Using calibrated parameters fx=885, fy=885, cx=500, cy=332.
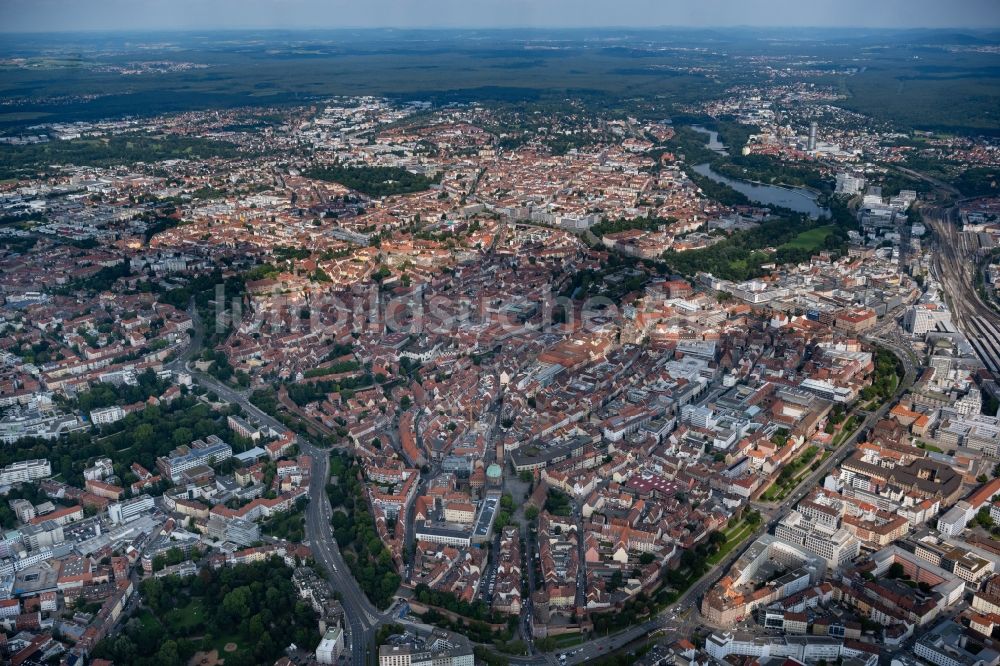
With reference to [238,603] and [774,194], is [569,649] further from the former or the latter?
[774,194]

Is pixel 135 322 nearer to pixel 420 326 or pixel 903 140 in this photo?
pixel 420 326

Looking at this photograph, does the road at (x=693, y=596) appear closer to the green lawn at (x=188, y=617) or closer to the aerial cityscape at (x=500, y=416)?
the aerial cityscape at (x=500, y=416)

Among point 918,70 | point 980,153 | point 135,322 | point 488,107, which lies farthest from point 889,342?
point 918,70

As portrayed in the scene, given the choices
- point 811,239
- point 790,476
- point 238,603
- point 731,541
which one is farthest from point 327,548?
point 811,239

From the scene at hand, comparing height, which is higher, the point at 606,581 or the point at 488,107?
the point at 488,107

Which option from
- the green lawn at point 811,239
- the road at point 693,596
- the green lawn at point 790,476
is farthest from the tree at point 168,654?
the green lawn at point 811,239
